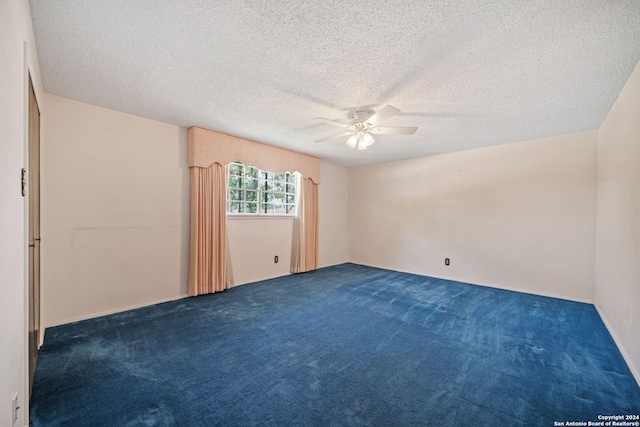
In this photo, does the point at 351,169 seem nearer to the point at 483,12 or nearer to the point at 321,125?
the point at 321,125

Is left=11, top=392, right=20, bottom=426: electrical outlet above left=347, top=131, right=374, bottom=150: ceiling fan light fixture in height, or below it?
below

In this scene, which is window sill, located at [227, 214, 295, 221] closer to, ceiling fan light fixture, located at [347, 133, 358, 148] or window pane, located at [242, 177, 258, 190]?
window pane, located at [242, 177, 258, 190]

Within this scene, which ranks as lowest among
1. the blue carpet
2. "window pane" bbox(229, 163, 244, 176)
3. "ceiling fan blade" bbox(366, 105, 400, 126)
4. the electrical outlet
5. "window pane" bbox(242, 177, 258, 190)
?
the blue carpet

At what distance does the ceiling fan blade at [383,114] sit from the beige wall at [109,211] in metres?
2.65

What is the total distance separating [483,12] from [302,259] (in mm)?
4325

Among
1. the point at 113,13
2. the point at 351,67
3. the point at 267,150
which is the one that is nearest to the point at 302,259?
the point at 267,150

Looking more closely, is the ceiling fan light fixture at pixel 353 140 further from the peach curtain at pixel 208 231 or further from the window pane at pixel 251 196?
the window pane at pixel 251 196

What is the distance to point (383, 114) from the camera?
2.44 metres

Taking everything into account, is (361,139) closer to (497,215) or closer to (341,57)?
(341,57)

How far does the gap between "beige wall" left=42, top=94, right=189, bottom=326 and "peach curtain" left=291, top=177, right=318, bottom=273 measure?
6.72 feet

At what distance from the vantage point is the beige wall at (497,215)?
357 centimetres

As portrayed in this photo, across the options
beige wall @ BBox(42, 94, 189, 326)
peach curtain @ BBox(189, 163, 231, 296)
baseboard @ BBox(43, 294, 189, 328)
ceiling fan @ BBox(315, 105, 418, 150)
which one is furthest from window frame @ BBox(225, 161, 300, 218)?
ceiling fan @ BBox(315, 105, 418, 150)

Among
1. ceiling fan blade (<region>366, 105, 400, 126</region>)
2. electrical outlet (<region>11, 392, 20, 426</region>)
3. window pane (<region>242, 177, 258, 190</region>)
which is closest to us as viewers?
electrical outlet (<region>11, 392, 20, 426</region>)

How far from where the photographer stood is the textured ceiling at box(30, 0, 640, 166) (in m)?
1.50
